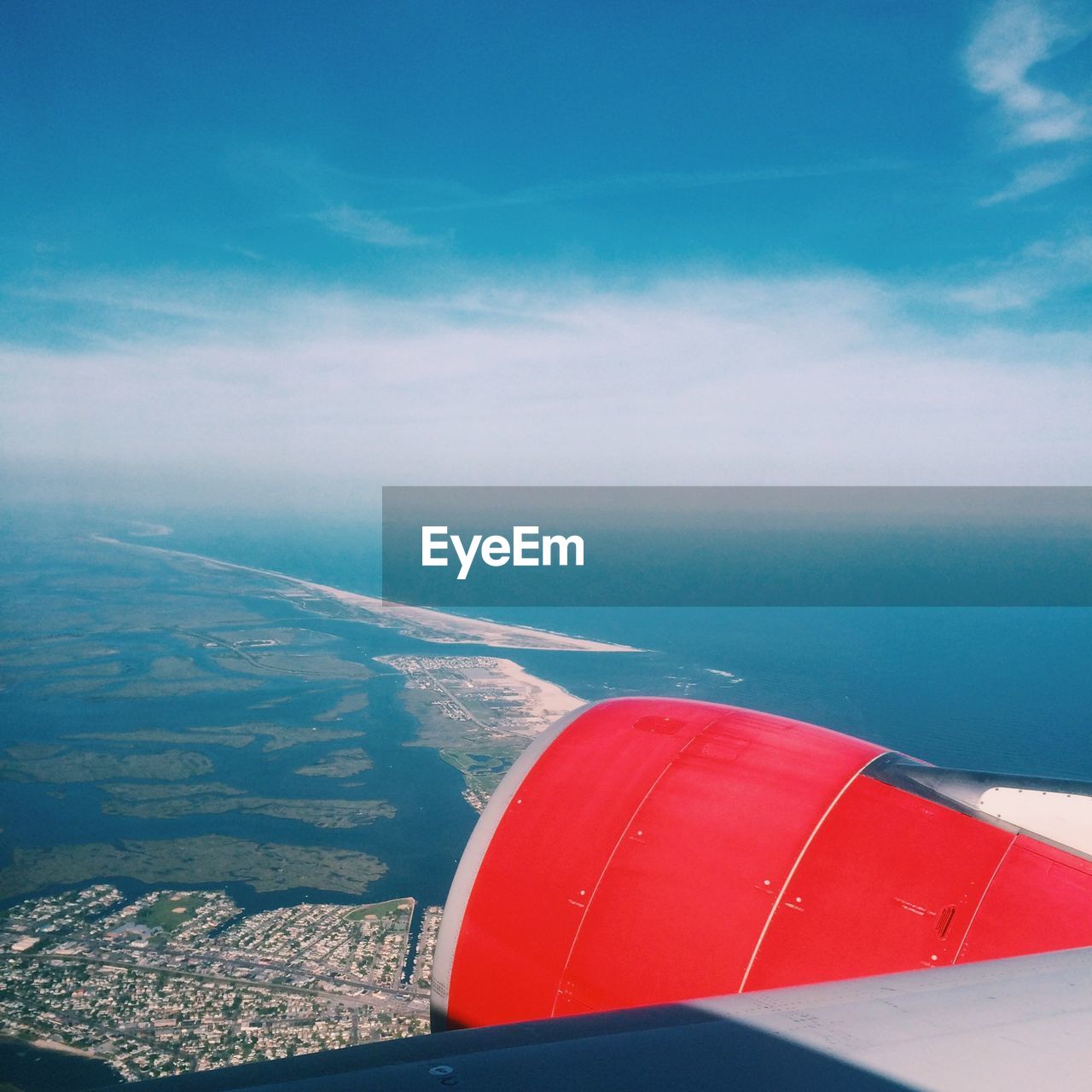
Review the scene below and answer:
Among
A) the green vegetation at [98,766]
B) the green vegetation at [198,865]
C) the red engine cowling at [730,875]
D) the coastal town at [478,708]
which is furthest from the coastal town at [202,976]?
the red engine cowling at [730,875]

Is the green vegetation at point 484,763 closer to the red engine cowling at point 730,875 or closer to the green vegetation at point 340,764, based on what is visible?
the green vegetation at point 340,764

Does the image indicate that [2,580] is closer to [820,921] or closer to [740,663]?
[740,663]

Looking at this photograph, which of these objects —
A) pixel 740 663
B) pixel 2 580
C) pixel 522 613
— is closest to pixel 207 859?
pixel 740 663

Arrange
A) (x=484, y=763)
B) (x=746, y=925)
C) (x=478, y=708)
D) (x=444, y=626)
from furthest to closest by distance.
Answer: (x=444, y=626)
(x=478, y=708)
(x=484, y=763)
(x=746, y=925)

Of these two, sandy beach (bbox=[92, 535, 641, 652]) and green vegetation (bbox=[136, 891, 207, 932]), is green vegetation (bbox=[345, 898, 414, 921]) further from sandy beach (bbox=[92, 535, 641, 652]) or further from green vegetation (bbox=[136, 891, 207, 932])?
sandy beach (bbox=[92, 535, 641, 652])

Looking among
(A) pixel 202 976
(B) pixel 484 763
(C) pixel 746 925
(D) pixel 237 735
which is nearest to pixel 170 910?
(A) pixel 202 976

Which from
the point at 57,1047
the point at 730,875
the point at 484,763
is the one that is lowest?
the point at 484,763

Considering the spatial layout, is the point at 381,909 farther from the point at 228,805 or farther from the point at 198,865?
the point at 228,805
